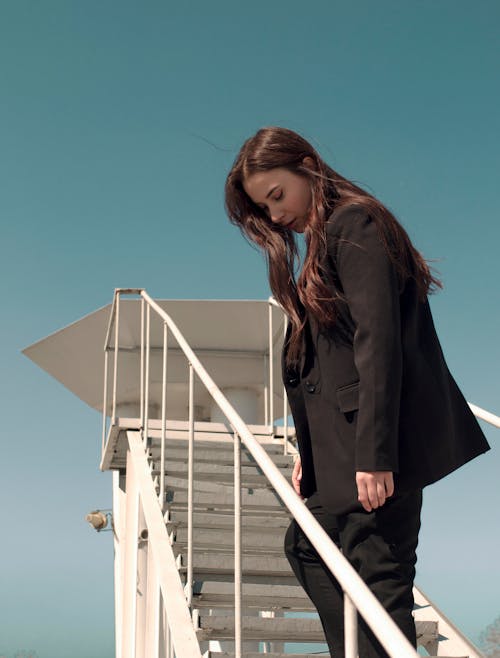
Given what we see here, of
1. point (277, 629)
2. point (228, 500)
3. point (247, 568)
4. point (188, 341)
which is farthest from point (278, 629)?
point (188, 341)

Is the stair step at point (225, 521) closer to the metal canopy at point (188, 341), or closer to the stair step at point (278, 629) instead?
the stair step at point (278, 629)

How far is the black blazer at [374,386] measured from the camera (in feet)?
6.07

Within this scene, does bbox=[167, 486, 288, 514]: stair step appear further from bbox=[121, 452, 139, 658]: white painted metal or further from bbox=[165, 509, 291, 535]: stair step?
bbox=[121, 452, 139, 658]: white painted metal

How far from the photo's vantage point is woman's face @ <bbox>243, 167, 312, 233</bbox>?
2156mm

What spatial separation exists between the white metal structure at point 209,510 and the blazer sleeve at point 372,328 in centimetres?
22

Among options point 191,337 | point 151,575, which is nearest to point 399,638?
point 151,575

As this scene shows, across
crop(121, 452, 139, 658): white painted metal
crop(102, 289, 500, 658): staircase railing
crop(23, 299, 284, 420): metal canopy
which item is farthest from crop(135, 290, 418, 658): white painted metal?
crop(23, 299, 284, 420): metal canopy

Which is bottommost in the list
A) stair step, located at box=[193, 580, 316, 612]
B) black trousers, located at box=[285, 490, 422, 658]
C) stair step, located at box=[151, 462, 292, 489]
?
black trousers, located at box=[285, 490, 422, 658]

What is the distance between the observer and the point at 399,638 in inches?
47.0

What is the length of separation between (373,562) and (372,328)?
0.51m

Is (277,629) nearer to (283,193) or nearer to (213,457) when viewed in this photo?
(213,457)

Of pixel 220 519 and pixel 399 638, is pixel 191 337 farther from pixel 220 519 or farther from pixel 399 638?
pixel 399 638

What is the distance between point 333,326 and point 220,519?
2.47 m

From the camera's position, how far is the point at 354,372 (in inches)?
78.5
